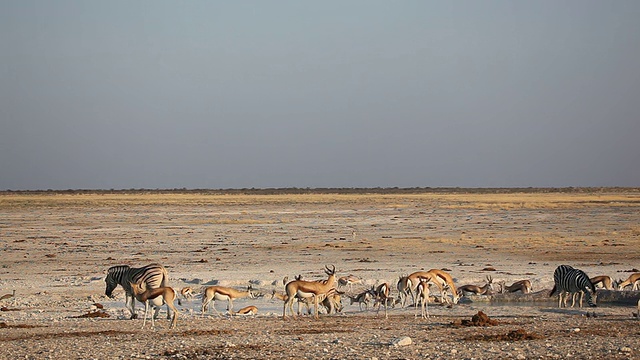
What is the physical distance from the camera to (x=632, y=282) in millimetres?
19766

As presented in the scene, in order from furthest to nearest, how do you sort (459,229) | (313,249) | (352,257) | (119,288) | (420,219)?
(420,219) → (459,229) → (313,249) → (352,257) → (119,288)

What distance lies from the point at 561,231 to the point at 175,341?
32.5 meters

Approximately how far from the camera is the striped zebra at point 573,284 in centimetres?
1798

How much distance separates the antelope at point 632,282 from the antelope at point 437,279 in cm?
373

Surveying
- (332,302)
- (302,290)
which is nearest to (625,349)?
(302,290)

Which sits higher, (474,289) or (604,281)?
(604,281)

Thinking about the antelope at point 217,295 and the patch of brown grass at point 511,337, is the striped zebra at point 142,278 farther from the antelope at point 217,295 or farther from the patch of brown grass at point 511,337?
the patch of brown grass at point 511,337

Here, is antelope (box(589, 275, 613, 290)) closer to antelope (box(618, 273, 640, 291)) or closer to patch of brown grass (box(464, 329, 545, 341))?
antelope (box(618, 273, 640, 291))

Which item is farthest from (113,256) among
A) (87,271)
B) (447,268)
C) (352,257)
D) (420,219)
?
(420,219)

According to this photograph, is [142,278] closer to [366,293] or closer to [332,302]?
[332,302]

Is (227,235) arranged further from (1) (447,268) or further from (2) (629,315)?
(2) (629,315)

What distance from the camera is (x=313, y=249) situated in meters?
33.9

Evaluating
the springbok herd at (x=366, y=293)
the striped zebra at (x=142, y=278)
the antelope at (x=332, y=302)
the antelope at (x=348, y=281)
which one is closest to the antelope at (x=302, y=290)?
the springbok herd at (x=366, y=293)

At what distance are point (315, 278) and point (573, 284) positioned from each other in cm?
757
